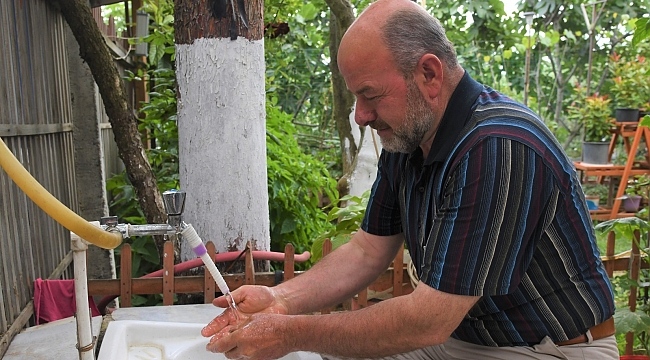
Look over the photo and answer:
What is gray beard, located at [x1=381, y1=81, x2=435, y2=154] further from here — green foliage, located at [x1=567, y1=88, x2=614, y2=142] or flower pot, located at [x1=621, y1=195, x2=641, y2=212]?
flower pot, located at [x1=621, y1=195, x2=641, y2=212]

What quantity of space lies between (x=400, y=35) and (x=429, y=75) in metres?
0.13

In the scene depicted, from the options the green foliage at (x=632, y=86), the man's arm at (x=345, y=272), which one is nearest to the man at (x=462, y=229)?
the man's arm at (x=345, y=272)

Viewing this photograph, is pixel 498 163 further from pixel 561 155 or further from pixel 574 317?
pixel 574 317

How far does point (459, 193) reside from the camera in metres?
1.62

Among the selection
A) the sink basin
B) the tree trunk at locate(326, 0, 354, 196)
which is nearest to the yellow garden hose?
the sink basin

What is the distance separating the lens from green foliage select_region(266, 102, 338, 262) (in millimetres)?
4078

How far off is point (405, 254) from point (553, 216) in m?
1.57

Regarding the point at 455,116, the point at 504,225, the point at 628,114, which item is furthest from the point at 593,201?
the point at 504,225

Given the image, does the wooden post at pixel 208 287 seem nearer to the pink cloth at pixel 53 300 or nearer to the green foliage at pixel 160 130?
the pink cloth at pixel 53 300

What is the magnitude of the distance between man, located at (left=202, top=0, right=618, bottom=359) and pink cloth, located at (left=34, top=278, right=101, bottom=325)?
0.88 m

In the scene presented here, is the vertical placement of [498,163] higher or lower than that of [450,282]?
higher

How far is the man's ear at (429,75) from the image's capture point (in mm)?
1683

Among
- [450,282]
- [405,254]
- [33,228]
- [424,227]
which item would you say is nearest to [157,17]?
[33,228]

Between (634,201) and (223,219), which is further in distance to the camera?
(634,201)
